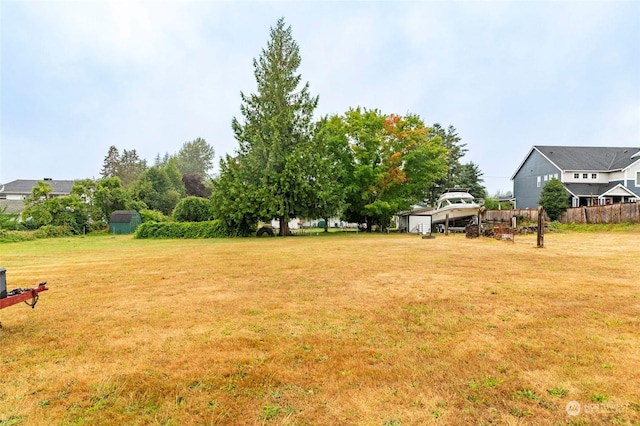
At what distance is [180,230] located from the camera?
89.8 ft

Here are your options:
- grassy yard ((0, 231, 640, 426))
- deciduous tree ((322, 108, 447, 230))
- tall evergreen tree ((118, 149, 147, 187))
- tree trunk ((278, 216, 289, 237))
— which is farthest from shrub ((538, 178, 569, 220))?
tall evergreen tree ((118, 149, 147, 187))

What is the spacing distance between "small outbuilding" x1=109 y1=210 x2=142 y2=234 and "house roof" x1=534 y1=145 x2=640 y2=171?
157ft

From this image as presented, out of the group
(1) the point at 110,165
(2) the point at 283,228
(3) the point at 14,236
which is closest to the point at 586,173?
(2) the point at 283,228

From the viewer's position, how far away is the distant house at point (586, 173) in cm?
3192

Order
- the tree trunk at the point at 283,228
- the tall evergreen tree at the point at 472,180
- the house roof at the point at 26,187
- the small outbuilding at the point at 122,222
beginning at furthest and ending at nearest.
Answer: the house roof at the point at 26,187 < the tall evergreen tree at the point at 472,180 < the small outbuilding at the point at 122,222 < the tree trunk at the point at 283,228

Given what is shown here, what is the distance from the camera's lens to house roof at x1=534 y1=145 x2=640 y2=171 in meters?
33.9

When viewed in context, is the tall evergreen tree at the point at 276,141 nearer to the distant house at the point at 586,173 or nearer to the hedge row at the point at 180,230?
the hedge row at the point at 180,230

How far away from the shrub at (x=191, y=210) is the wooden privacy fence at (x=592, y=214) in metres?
28.9

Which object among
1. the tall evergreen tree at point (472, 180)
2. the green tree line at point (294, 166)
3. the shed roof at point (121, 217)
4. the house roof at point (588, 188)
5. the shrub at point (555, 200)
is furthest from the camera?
the tall evergreen tree at point (472, 180)

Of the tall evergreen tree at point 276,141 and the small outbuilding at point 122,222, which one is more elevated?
the tall evergreen tree at point 276,141

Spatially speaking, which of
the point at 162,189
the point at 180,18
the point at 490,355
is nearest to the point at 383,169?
the point at 180,18

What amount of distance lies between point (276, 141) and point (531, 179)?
106ft

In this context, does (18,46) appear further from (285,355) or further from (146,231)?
(285,355)

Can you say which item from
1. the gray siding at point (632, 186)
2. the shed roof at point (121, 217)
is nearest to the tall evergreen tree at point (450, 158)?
the gray siding at point (632, 186)
